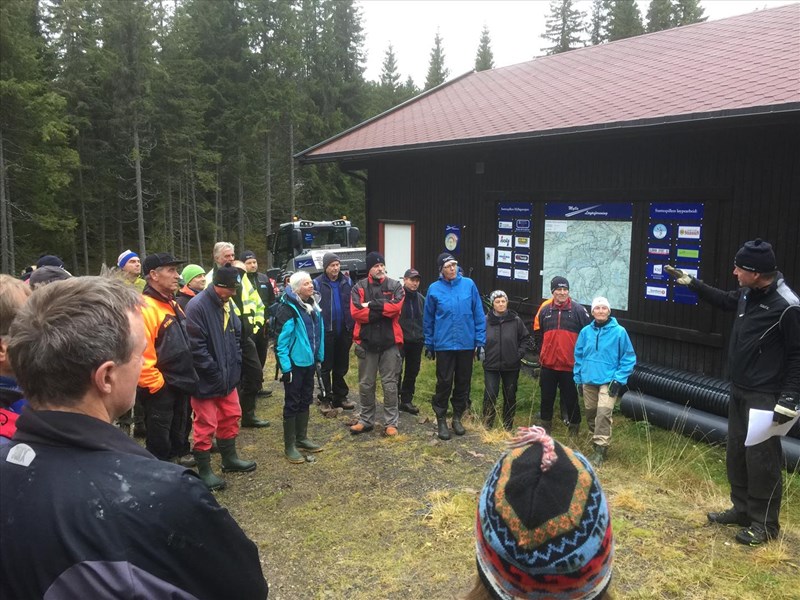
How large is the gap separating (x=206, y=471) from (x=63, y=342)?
3981 millimetres

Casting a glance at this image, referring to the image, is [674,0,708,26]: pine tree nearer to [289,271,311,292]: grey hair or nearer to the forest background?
the forest background

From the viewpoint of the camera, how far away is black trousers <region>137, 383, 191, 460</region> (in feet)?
15.0

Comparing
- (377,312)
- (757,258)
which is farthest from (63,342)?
(377,312)

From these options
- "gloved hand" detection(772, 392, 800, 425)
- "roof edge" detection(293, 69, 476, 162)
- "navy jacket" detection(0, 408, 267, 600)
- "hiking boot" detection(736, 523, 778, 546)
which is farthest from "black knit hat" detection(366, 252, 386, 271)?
"roof edge" detection(293, 69, 476, 162)

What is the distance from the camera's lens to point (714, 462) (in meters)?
5.95

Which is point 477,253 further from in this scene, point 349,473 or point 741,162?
point 349,473

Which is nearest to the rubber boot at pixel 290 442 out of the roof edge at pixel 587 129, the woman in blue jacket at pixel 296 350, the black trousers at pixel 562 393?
the woman in blue jacket at pixel 296 350

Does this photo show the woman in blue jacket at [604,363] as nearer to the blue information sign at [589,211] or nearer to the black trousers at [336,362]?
the blue information sign at [589,211]

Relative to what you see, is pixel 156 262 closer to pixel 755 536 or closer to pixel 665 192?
pixel 755 536

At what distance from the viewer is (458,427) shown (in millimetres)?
6293

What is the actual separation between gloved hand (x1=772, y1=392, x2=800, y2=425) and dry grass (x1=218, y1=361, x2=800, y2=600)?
0.92 metres

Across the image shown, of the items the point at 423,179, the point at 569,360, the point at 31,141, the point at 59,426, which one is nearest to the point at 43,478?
the point at 59,426

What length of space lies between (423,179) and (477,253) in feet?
6.96

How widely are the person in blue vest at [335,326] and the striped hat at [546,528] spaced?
5.81 meters
